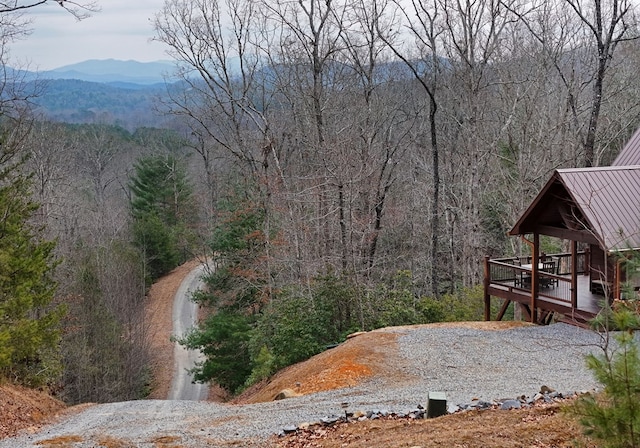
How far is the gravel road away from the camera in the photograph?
10273 millimetres

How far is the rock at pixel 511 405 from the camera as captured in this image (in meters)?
9.12

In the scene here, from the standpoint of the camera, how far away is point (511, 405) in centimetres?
920

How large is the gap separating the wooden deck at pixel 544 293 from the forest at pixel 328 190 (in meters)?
1.84

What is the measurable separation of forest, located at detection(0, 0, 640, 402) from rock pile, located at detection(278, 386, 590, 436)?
8.15 meters

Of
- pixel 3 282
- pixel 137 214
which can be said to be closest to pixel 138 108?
pixel 137 214

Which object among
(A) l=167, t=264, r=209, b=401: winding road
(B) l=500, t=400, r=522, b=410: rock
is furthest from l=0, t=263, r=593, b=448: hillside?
(A) l=167, t=264, r=209, b=401: winding road

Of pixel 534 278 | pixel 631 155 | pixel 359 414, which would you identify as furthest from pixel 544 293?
pixel 359 414

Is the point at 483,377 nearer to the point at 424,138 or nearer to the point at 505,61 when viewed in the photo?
the point at 505,61

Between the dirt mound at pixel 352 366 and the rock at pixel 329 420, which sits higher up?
the rock at pixel 329 420

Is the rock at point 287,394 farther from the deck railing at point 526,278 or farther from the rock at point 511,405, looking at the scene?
the deck railing at point 526,278

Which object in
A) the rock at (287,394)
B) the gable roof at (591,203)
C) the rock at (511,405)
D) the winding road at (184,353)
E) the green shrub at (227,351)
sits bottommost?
the winding road at (184,353)

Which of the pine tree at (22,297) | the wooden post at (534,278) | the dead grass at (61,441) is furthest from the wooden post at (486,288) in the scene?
the pine tree at (22,297)

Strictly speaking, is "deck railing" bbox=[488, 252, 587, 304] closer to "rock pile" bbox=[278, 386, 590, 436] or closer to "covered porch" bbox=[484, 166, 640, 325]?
"covered porch" bbox=[484, 166, 640, 325]

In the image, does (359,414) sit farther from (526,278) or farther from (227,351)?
(227,351)
